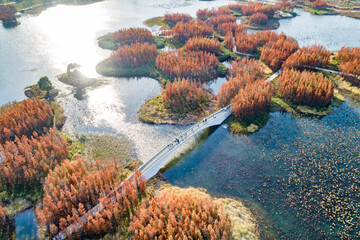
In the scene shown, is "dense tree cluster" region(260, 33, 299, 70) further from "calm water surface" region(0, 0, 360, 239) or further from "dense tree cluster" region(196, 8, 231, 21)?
"dense tree cluster" region(196, 8, 231, 21)

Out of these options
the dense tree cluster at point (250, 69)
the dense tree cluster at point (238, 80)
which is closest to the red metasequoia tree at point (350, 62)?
the dense tree cluster at point (250, 69)

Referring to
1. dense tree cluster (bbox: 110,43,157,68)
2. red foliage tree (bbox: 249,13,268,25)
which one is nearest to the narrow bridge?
dense tree cluster (bbox: 110,43,157,68)

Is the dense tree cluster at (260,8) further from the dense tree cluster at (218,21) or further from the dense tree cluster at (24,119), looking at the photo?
the dense tree cluster at (24,119)

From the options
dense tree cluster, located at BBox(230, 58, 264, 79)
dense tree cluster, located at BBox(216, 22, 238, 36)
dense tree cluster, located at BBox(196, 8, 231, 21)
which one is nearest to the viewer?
dense tree cluster, located at BBox(230, 58, 264, 79)

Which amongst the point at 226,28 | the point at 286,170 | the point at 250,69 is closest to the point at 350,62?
the point at 250,69

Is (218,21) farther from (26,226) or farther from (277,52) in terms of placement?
(26,226)

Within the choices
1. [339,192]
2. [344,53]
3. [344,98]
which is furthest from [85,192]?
[344,53]

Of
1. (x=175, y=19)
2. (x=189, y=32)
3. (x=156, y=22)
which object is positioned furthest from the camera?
(x=156, y=22)
